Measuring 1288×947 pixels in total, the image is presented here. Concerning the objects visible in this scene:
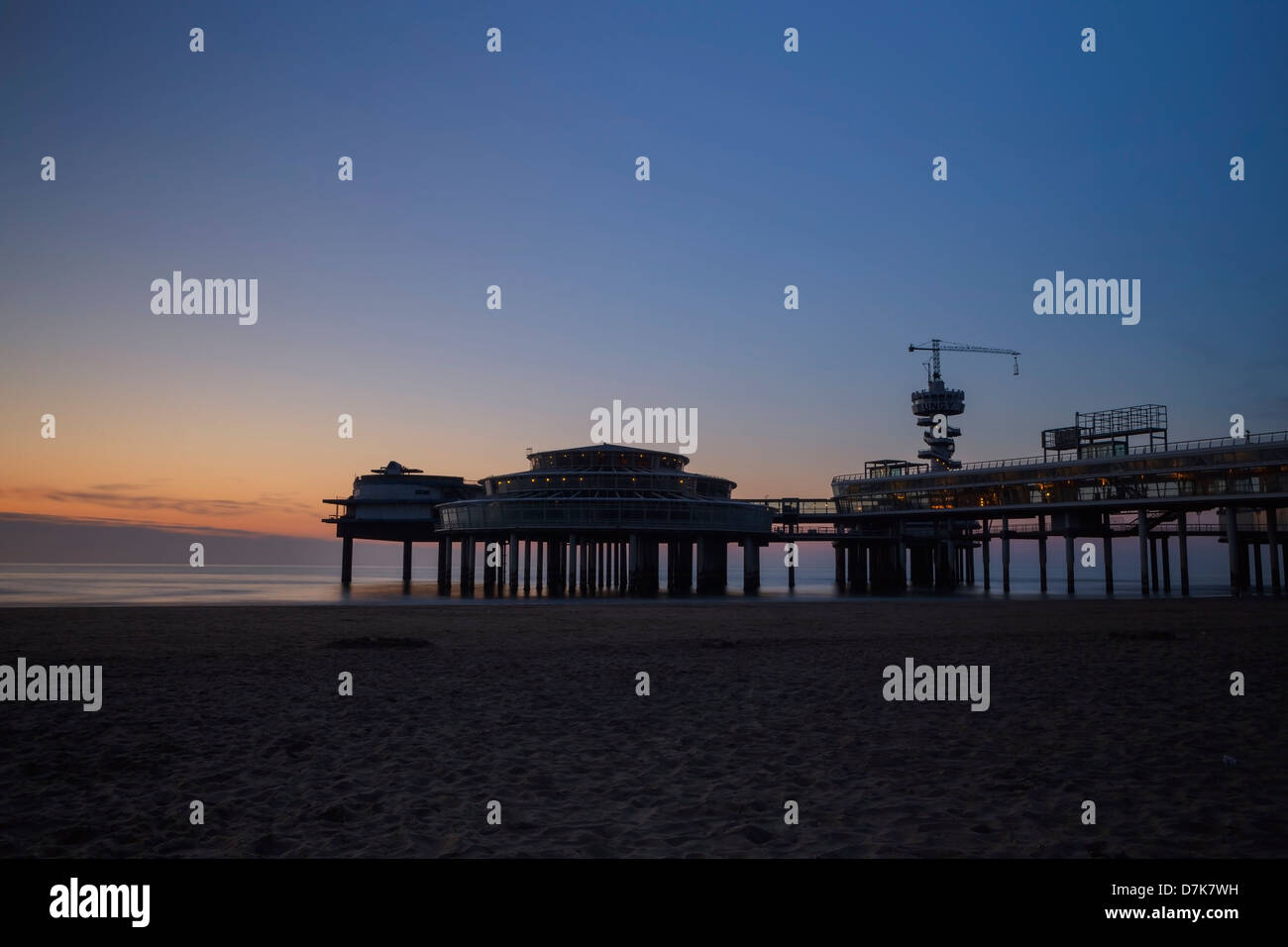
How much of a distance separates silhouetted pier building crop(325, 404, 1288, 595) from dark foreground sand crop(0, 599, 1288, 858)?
148 feet

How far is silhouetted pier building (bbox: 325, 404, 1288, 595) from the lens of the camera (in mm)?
62688

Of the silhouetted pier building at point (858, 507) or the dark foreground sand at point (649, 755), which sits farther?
the silhouetted pier building at point (858, 507)

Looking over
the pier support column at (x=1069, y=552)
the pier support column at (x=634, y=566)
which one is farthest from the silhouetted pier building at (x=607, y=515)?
the pier support column at (x=1069, y=552)

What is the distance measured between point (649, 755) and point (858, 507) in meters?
82.4

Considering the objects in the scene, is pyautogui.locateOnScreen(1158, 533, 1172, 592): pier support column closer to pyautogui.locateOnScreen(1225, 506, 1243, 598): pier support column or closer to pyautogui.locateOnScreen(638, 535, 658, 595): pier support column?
pyautogui.locateOnScreen(1225, 506, 1243, 598): pier support column

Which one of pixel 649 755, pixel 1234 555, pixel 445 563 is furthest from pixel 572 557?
pixel 649 755

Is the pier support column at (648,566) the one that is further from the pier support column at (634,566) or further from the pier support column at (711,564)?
the pier support column at (711,564)

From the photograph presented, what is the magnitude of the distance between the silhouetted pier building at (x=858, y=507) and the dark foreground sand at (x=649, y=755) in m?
45.1

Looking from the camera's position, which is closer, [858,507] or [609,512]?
[609,512]

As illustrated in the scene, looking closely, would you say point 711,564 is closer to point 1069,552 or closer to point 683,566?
point 683,566

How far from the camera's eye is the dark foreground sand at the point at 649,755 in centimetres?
778

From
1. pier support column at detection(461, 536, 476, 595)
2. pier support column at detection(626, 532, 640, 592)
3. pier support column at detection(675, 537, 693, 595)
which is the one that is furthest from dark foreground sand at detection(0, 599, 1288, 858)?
pier support column at detection(675, 537, 693, 595)

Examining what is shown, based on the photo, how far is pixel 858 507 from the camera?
90.2 meters

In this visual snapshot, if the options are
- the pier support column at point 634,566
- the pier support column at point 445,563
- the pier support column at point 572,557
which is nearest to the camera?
the pier support column at point 634,566
